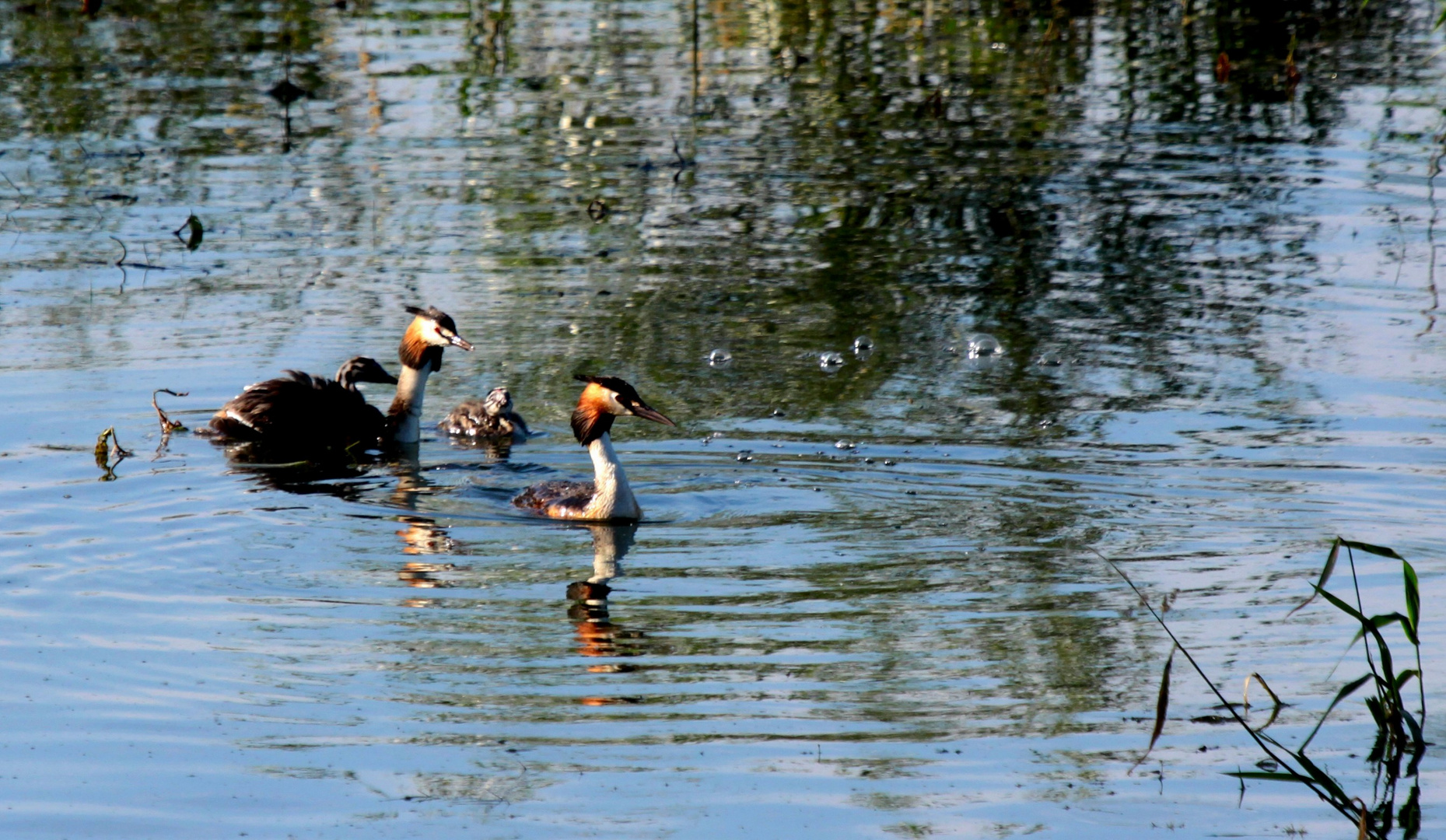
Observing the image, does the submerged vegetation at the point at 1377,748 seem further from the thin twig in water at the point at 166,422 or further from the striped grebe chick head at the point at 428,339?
the thin twig in water at the point at 166,422

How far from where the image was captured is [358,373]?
11.3 metres

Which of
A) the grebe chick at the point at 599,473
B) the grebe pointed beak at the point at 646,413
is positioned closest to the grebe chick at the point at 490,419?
the grebe chick at the point at 599,473

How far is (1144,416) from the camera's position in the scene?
1017 centimetres

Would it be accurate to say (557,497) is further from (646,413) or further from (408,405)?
(408,405)

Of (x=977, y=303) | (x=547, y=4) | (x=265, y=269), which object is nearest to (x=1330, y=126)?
(x=977, y=303)

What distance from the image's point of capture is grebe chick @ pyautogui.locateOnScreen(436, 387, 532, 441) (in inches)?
421

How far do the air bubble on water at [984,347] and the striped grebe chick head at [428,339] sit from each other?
11.0 feet

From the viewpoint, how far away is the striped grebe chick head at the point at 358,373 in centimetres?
1127

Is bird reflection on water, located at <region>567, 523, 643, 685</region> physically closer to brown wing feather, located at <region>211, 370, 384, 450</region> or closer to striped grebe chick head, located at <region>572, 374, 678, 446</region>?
striped grebe chick head, located at <region>572, 374, 678, 446</region>

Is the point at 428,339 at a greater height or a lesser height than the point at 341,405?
greater

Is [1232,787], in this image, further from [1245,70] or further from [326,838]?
[1245,70]

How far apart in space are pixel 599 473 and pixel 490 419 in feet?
5.74

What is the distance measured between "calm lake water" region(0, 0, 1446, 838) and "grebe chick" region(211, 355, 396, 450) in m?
0.24

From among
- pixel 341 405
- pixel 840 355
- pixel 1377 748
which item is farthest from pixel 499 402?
pixel 1377 748
